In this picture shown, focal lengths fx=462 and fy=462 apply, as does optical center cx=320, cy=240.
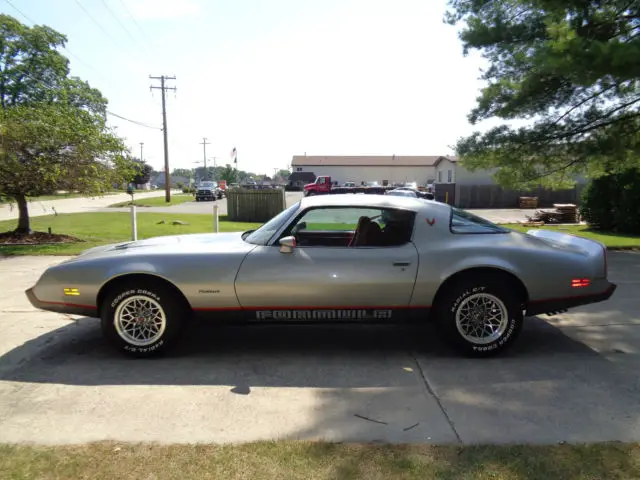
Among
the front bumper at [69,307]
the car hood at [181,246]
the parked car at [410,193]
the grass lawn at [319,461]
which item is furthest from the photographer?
the parked car at [410,193]

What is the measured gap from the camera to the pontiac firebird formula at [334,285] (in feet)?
13.4

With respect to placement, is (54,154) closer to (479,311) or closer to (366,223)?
(366,223)

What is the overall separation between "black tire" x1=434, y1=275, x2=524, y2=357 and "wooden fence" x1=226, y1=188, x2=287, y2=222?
54.1 ft

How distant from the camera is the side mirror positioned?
405 cm

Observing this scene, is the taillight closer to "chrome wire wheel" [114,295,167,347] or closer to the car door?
the car door

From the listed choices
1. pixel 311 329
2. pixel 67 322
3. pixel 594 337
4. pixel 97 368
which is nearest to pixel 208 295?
pixel 97 368

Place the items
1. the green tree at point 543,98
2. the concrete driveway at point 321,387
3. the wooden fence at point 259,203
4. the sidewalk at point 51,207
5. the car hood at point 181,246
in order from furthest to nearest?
the sidewalk at point 51,207
the wooden fence at point 259,203
the green tree at point 543,98
the car hood at point 181,246
the concrete driveway at point 321,387

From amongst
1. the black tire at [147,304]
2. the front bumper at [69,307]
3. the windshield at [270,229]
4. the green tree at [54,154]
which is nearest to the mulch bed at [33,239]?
the green tree at [54,154]

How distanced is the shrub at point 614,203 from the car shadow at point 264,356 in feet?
39.0

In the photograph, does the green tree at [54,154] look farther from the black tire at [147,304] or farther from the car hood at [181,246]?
the black tire at [147,304]

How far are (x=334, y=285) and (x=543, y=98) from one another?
8872 mm

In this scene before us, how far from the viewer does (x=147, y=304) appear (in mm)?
4121

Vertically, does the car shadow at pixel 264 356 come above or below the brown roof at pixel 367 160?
below

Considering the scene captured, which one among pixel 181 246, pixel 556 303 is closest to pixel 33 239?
pixel 181 246
